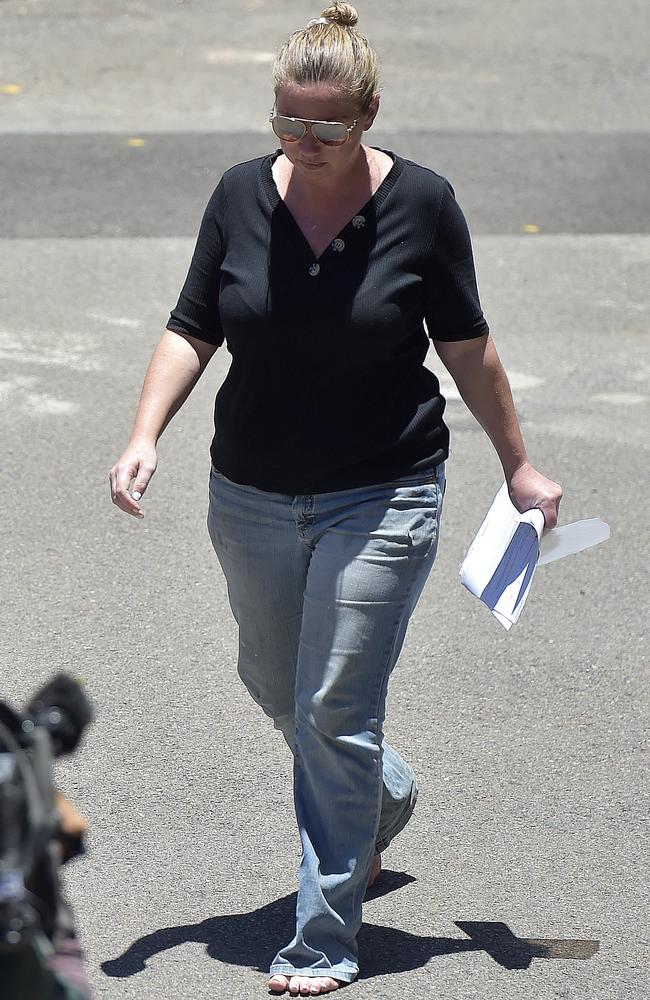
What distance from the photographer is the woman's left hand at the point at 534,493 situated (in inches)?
137

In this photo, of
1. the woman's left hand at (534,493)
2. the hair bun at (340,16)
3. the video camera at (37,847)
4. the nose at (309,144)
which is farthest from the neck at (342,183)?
the video camera at (37,847)

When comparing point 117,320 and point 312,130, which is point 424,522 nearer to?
point 312,130

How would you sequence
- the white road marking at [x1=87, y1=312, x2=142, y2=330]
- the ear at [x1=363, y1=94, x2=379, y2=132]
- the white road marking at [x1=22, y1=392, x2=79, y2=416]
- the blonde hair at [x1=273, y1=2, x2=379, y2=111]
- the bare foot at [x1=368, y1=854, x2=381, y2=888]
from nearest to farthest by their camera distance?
the blonde hair at [x1=273, y1=2, x2=379, y2=111] < the ear at [x1=363, y1=94, x2=379, y2=132] < the bare foot at [x1=368, y1=854, x2=381, y2=888] < the white road marking at [x1=22, y1=392, x2=79, y2=416] < the white road marking at [x1=87, y1=312, x2=142, y2=330]

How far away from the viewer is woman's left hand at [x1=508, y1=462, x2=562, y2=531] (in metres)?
3.49

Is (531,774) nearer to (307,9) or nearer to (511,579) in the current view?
(511,579)

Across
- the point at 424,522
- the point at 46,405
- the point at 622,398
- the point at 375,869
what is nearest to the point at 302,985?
the point at 375,869

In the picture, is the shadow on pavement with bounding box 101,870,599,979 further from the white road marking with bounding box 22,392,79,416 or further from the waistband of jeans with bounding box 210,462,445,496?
the white road marking with bounding box 22,392,79,416

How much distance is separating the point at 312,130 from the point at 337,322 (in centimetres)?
40

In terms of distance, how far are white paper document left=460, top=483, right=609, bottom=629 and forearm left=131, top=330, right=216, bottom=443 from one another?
0.78 metres

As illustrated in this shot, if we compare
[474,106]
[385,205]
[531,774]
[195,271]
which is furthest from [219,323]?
[474,106]

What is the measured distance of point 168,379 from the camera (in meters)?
3.45

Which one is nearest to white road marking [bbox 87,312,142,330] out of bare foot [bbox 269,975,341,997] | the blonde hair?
the blonde hair

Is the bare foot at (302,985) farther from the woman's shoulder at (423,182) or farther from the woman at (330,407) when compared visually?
the woman's shoulder at (423,182)

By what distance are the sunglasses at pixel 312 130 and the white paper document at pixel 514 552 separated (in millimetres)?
952
